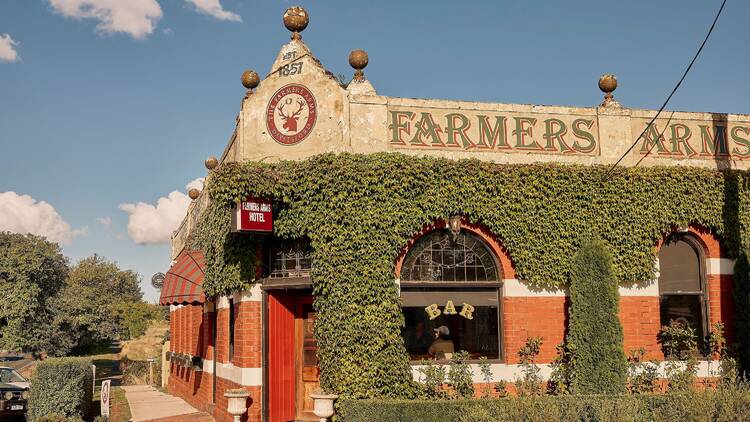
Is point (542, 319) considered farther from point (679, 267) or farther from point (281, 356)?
point (281, 356)

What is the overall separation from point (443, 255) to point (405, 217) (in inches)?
48.1

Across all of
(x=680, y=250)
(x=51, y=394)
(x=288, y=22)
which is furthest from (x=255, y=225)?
(x=680, y=250)

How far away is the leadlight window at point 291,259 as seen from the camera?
1377cm

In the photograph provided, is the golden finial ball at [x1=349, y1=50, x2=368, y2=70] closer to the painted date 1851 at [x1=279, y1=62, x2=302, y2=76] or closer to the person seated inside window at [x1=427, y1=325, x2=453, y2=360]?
the painted date 1851 at [x1=279, y1=62, x2=302, y2=76]

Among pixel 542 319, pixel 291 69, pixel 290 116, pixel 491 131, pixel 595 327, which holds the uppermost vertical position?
A: pixel 291 69

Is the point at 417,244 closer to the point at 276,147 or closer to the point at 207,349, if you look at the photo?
the point at 276,147

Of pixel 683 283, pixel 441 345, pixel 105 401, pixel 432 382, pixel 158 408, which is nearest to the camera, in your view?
pixel 432 382

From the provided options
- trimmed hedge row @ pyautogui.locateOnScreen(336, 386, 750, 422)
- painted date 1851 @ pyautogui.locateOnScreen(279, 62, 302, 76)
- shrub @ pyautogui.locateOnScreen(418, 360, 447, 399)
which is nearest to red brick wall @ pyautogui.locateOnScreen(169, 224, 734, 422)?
shrub @ pyautogui.locateOnScreen(418, 360, 447, 399)

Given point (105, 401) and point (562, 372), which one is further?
point (562, 372)

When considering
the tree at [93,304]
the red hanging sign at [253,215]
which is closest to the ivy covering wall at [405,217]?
the red hanging sign at [253,215]

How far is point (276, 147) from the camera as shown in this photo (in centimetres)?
1373

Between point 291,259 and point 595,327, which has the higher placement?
point 291,259

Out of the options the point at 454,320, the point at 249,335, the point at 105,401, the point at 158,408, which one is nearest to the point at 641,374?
the point at 454,320

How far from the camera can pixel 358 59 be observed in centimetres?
1373
